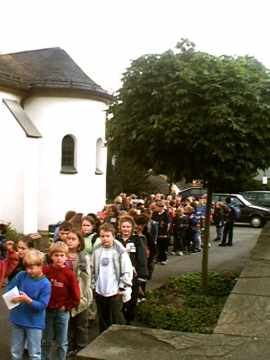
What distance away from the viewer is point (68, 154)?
72.4 feet

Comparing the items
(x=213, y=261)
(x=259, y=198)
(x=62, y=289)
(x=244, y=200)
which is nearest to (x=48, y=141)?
(x=213, y=261)

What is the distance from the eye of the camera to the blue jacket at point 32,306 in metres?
5.49

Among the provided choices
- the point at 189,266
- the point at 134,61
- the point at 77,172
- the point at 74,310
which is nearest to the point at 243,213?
the point at 77,172

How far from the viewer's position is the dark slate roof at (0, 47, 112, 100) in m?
20.5

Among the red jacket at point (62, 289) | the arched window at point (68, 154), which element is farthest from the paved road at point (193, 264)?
the arched window at point (68, 154)

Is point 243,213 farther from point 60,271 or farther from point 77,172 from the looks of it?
point 60,271

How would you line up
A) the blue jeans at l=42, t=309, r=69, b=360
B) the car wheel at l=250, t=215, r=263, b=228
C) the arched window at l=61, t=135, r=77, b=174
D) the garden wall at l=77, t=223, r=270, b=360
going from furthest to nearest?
the car wheel at l=250, t=215, r=263, b=228 < the arched window at l=61, t=135, r=77, b=174 < the blue jeans at l=42, t=309, r=69, b=360 < the garden wall at l=77, t=223, r=270, b=360

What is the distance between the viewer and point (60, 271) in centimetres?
598

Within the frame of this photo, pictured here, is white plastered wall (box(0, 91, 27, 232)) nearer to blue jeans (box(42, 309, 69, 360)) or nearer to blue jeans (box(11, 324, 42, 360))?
blue jeans (box(42, 309, 69, 360))

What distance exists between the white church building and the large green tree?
10.5 meters

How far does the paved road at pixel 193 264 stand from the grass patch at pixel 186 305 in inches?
41.3

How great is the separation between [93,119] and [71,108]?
1096 millimetres

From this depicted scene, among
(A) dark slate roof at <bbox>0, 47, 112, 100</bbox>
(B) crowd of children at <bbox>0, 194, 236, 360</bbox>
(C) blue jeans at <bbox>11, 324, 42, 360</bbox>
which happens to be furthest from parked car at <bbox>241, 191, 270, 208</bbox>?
(C) blue jeans at <bbox>11, 324, 42, 360</bbox>

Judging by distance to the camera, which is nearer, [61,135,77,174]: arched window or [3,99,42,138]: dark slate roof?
[3,99,42,138]: dark slate roof
